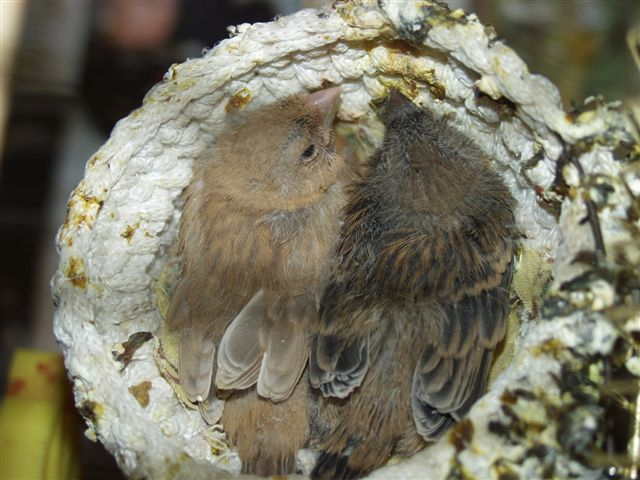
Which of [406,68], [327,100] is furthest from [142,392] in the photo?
[406,68]

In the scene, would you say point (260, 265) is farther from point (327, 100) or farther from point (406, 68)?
point (406, 68)

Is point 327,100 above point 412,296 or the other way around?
above

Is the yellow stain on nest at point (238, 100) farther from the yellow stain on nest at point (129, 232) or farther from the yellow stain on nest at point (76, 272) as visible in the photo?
the yellow stain on nest at point (76, 272)

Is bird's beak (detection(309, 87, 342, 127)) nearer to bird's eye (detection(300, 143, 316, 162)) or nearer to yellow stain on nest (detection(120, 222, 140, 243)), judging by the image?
bird's eye (detection(300, 143, 316, 162))

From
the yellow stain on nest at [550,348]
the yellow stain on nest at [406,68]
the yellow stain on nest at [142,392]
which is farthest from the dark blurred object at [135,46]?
the yellow stain on nest at [550,348]

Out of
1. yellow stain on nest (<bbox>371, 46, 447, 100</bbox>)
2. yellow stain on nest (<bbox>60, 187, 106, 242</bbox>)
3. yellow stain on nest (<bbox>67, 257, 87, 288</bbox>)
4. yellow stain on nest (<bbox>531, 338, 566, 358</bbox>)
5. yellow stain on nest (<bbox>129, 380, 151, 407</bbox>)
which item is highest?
yellow stain on nest (<bbox>371, 46, 447, 100</bbox>)

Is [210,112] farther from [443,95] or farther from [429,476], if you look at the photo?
[429,476]

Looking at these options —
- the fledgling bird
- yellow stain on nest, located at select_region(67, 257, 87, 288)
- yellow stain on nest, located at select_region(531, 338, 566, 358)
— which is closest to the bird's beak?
the fledgling bird
